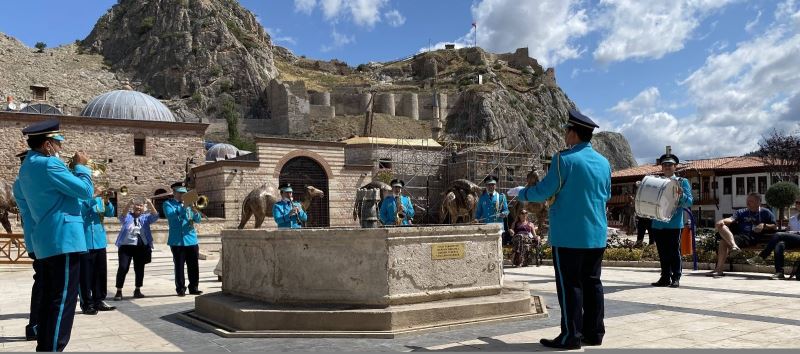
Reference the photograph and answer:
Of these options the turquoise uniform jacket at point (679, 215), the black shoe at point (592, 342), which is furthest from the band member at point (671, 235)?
the black shoe at point (592, 342)

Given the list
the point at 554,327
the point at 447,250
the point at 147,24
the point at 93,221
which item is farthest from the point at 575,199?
the point at 147,24

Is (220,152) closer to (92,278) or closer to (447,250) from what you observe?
(92,278)

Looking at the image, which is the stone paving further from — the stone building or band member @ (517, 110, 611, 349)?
the stone building

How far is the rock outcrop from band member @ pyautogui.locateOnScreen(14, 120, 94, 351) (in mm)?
71900

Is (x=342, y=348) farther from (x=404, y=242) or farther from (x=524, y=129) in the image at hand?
(x=524, y=129)

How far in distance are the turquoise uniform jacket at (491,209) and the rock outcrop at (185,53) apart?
2651 inches

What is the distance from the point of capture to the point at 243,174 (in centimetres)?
3350

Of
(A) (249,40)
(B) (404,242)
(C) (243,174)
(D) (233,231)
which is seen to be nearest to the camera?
(B) (404,242)

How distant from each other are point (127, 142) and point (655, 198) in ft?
115

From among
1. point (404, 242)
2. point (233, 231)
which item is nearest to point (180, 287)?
point (233, 231)

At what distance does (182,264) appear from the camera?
9789mm

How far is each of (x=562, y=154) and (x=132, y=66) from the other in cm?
8621

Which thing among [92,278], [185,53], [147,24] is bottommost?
[92,278]

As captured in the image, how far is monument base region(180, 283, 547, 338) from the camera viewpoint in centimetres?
591
